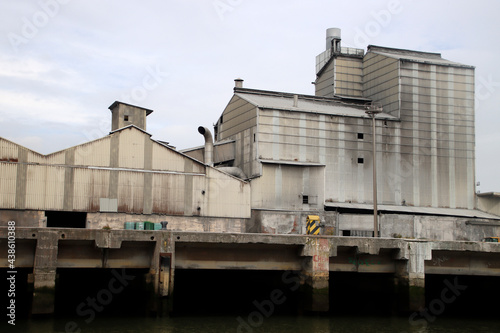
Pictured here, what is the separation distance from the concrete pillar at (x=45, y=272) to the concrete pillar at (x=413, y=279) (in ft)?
63.5

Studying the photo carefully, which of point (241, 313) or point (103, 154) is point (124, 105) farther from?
point (241, 313)

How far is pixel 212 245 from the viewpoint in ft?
104

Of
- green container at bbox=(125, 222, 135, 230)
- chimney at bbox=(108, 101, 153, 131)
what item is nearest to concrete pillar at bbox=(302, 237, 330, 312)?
green container at bbox=(125, 222, 135, 230)

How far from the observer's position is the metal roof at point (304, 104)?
55000 millimetres

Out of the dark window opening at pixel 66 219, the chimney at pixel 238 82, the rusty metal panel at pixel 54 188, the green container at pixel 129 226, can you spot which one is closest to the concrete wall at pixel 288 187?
the green container at pixel 129 226

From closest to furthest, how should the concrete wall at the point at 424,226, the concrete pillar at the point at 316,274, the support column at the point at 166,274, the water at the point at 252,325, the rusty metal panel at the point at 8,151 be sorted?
the water at the point at 252,325, the support column at the point at 166,274, the concrete pillar at the point at 316,274, the rusty metal panel at the point at 8,151, the concrete wall at the point at 424,226

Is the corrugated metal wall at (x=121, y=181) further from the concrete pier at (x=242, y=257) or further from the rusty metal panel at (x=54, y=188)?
the concrete pier at (x=242, y=257)

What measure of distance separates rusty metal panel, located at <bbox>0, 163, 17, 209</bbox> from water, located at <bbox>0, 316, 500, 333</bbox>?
17.0 m

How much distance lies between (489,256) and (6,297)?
3042 centimetres

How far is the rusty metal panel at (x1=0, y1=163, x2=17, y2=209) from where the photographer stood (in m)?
42.2

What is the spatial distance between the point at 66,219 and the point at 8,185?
6095mm

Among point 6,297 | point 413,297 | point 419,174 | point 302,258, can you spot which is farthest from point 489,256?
point 6,297

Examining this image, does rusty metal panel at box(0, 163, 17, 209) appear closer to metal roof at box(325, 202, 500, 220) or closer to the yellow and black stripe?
the yellow and black stripe

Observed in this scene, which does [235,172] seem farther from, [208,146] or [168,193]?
[168,193]
